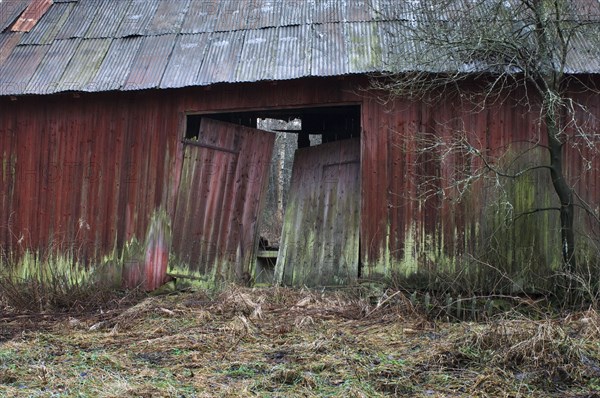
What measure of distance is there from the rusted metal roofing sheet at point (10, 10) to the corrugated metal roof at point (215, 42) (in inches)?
1.1

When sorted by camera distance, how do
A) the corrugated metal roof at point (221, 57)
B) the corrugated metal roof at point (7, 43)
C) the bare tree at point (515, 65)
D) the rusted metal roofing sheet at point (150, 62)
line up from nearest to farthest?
the bare tree at point (515, 65) → the corrugated metal roof at point (221, 57) → the rusted metal roofing sheet at point (150, 62) → the corrugated metal roof at point (7, 43)

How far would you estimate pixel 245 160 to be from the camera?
8.96m

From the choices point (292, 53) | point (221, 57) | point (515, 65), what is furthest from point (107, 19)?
point (515, 65)

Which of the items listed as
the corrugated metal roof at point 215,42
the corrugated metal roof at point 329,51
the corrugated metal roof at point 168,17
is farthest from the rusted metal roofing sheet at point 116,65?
the corrugated metal roof at point 329,51

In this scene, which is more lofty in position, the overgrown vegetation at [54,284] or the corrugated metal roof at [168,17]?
the corrugated metal roof at [168,17]

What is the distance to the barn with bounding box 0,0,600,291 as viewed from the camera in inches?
306

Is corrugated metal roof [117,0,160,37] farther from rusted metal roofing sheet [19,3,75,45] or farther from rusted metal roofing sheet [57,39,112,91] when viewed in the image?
rusted metal roofing sheet [19,3,75,45]

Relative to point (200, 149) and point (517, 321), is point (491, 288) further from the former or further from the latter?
point (200, 149)

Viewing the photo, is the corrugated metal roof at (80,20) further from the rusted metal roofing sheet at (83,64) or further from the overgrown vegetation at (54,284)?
the overgrown vegetation at (54,284)

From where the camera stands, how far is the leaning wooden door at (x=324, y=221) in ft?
28.0

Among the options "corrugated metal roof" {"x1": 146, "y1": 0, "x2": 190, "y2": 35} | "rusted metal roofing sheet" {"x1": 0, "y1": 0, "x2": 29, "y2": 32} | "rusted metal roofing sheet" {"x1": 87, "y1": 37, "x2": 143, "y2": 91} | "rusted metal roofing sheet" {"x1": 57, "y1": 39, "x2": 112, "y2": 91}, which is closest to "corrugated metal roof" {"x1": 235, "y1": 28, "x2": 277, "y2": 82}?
"corrugated metal roof" {"x1": 146, "y1": 0, "x2": 190, "y2": 35}

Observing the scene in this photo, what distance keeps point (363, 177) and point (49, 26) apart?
5773mm

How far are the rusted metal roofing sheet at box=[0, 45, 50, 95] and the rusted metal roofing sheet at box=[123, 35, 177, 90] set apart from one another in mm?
1569

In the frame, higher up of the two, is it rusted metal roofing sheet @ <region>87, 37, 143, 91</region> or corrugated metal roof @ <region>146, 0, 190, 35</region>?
corrugated metal roof @ <region>146, 0, 190, 35</region>
